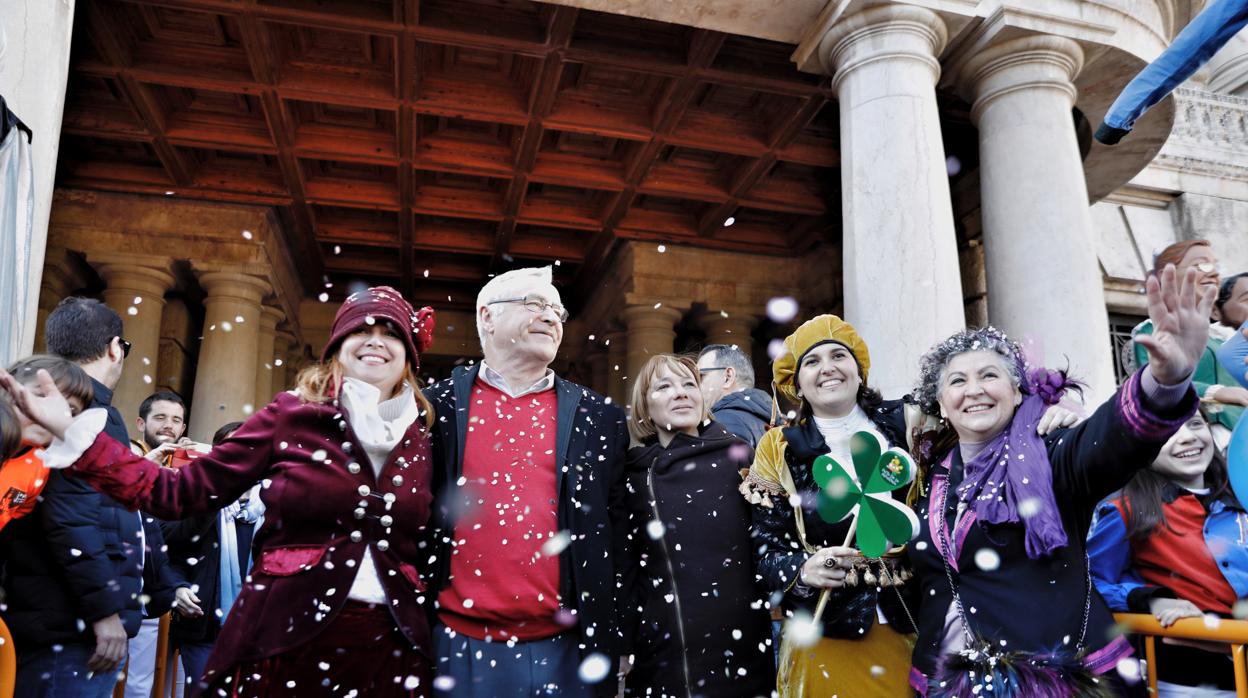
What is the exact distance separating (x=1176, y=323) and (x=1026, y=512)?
0.63 metres

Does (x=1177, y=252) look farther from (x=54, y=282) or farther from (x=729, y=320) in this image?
(x=54, y=282)

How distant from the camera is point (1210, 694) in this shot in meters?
2.68

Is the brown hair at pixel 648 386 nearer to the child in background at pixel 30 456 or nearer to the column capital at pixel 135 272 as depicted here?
the child in background at pixel 30 456

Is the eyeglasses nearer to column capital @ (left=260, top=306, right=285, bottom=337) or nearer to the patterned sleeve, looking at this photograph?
the patterned sleeve

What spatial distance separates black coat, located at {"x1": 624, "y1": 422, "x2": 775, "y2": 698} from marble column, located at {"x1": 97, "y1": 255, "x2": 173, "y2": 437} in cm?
940

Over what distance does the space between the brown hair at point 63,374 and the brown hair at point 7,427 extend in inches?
17.3

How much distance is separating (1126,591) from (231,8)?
7.52 metres

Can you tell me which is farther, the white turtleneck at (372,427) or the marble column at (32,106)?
the marble column at (32,106)

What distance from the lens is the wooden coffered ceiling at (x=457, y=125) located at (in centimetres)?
783

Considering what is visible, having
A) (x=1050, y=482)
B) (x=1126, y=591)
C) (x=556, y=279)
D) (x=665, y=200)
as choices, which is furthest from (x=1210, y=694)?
(x=556, y=279)

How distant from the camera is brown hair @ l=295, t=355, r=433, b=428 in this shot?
97.7 inches

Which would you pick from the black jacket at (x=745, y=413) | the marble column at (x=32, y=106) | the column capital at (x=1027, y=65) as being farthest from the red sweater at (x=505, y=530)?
the column capital at (x=1027, y=65)

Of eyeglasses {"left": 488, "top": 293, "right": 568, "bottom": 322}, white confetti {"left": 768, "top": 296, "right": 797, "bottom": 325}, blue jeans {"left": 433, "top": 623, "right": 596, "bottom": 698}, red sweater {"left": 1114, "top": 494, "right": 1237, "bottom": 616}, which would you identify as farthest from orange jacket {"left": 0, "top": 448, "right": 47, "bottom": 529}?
white confetti {"left": 768, "top": 296, "right": 797, "bottom": 325}

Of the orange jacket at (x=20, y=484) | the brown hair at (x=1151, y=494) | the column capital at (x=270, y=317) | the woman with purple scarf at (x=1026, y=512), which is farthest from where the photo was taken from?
the column capital at (x=270, y=317)
